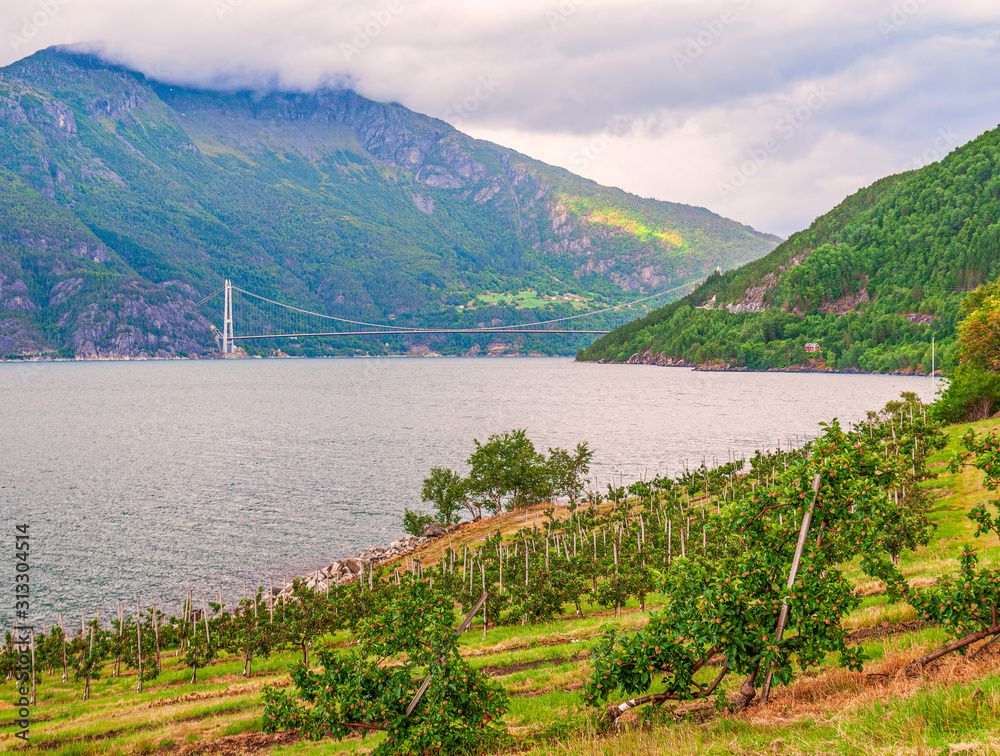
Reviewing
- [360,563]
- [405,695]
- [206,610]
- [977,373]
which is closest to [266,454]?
[360,563]

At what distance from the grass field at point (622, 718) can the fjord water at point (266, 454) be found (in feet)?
51.3

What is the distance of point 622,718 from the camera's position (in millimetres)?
11953

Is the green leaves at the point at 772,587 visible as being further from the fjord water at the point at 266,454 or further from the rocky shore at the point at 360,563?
the fjord water at the point at 266,454

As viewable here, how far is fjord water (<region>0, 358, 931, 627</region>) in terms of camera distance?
4341cm

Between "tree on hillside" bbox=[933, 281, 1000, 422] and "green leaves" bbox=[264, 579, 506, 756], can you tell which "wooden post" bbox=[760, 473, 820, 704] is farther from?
"tree on hillside" bbox=[933, 281, 1000, 422]

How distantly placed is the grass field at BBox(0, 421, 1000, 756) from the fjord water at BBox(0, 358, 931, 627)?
15.6m

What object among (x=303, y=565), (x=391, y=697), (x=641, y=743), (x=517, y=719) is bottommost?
(x=303, y=565)

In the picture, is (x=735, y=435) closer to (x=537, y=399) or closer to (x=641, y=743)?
(x=537, y=399)

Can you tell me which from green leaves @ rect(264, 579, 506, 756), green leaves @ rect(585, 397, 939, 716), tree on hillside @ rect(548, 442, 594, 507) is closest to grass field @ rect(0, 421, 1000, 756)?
green leaves @ rect(585, 397, 939, 716)

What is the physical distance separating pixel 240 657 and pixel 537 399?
387 ft

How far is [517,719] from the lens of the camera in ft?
42.8

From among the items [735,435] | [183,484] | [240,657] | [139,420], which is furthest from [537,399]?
[240,657]

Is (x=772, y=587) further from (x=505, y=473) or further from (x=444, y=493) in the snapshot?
(x=505, y=473)

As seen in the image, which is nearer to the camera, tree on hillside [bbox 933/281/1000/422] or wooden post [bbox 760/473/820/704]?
wooden post [bbox 760/473/820/704]
